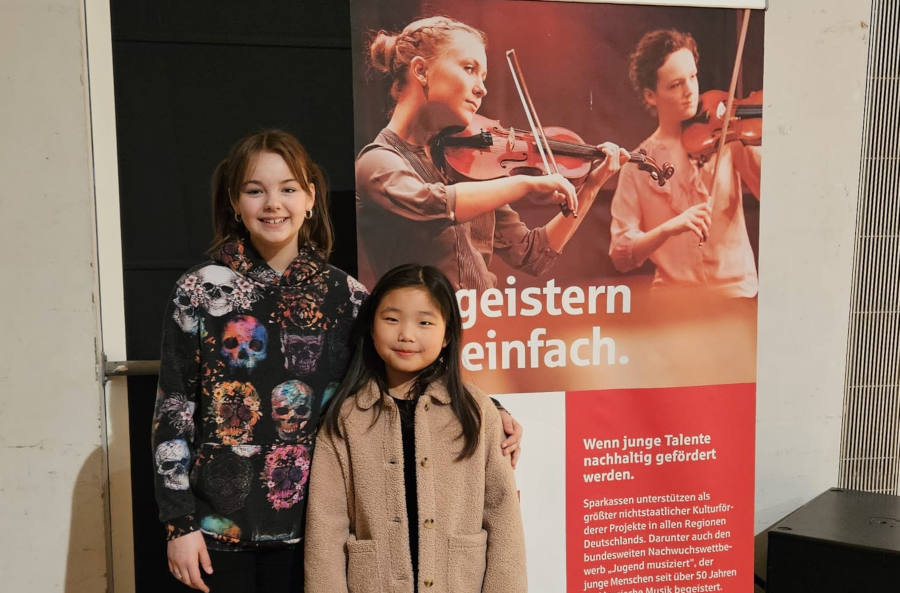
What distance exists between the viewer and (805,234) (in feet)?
8.39

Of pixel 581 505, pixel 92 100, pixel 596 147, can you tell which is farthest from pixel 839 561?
pixel 92 100

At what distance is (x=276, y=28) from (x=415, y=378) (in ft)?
3.95

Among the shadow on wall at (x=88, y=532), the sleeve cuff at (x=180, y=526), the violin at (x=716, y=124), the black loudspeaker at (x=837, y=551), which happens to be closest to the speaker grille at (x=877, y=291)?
the black loudspeaker at (x=837, y=551)

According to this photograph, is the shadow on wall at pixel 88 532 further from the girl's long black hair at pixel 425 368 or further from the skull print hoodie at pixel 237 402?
the girl's long black hair at pixel 425 368

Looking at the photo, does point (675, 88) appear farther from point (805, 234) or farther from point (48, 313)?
point (48, 313)

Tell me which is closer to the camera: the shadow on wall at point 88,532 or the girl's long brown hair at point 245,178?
the girl's long brown hair at point 245,178

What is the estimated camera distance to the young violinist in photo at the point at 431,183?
81.4 inches

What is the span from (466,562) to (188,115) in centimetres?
149

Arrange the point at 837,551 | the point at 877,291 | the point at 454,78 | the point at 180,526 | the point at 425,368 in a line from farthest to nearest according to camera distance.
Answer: the point at 877,291 < the point at 837,551 < the point at 454,78 < the point at 425,368 < the point at 180,526

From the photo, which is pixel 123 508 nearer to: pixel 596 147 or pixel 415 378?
pixel 415 378

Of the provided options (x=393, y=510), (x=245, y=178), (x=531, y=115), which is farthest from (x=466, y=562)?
(x=531, y=115)

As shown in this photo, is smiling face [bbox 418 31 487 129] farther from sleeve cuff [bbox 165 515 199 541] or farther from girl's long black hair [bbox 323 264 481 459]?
sleeve cuff [bbox 165 515 199 541]

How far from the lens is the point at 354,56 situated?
2029 mm

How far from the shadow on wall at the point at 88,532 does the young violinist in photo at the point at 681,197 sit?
1.65m
